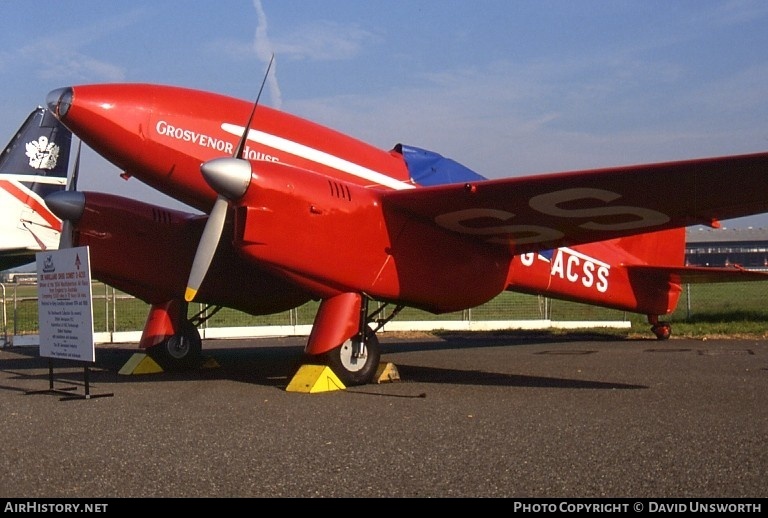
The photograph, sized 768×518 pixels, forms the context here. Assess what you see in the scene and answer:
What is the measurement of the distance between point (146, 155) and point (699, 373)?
7347mm

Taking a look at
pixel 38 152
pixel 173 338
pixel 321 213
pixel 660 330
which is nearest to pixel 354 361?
pixel 321 213

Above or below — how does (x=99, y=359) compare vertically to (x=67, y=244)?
below

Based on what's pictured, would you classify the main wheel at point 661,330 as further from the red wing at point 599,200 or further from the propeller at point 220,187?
the propeller at point 220,187

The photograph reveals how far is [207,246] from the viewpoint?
8977 mm

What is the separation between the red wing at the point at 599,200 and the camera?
8320 mm

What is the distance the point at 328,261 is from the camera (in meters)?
9.17

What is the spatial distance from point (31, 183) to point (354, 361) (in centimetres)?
1262

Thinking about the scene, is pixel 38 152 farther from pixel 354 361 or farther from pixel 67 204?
pixel 354 361

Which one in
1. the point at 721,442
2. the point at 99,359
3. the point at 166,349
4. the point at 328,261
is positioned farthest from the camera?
the point at 99,359

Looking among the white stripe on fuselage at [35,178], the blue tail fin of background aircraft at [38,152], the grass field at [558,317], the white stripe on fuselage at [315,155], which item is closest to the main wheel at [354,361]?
the white stripe on fuselage at [315,155]

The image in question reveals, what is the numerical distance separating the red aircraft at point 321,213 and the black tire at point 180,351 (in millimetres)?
21

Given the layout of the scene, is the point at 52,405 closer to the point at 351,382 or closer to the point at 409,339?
the point at 351,382

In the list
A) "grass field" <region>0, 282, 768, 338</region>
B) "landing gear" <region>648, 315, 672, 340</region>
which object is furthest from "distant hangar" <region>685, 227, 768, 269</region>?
"landing gear" <region>648, 315, 672, 340</region>
